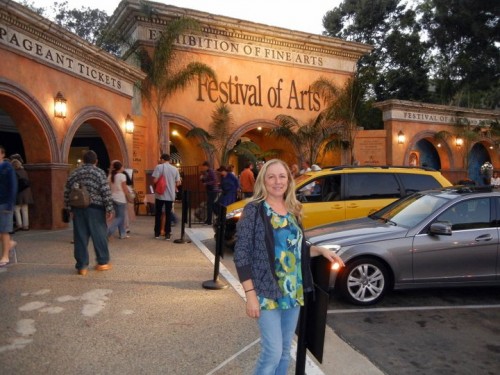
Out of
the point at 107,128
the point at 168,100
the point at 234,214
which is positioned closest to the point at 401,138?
the point at 168,100

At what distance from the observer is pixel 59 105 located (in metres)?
10.6

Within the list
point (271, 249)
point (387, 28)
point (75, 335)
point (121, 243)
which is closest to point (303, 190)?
point (121, 243)

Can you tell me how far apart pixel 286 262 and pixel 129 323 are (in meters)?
2.48

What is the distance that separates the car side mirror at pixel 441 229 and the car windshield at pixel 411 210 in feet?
1.04

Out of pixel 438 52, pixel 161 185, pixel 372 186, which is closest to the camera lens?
pixel 372 186

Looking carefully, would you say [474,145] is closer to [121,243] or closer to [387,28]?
[387,28]

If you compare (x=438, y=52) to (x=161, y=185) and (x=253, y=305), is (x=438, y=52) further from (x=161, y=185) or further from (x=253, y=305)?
(x=253, y=305)

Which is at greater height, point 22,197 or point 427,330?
point 22,197

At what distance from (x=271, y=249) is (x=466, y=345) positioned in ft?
9.13

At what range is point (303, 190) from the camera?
8.24 metres

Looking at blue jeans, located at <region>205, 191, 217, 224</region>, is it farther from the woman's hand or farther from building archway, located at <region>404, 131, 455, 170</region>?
building archway, located at <region>404, 131, 455, 170</region>

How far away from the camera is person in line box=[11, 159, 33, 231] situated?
9.62m

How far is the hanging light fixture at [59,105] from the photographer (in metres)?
10.5

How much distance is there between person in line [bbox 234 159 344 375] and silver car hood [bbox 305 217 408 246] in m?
2.86
